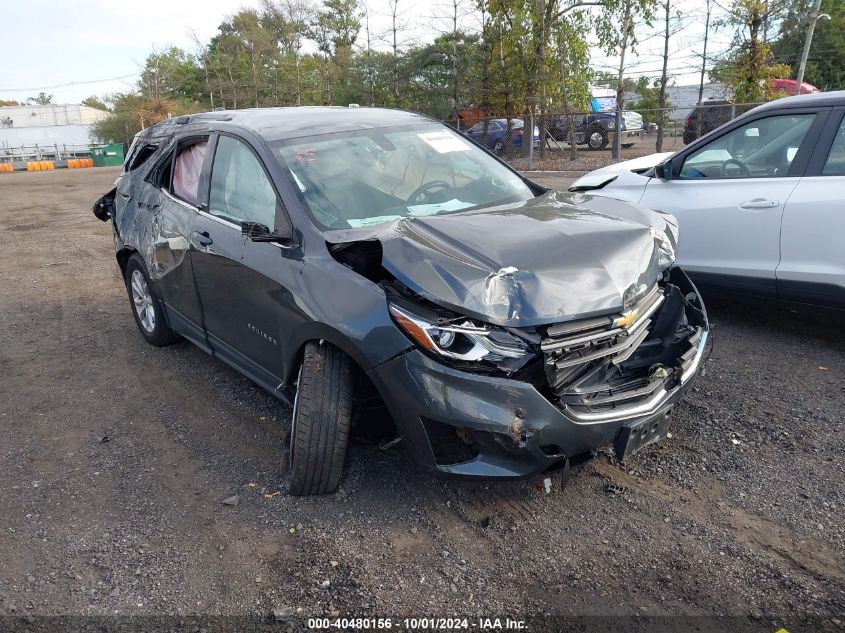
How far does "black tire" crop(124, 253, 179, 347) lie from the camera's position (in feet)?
17.1

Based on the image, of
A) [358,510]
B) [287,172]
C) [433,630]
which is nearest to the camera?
[433,630]

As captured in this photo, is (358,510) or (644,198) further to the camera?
(644,198)

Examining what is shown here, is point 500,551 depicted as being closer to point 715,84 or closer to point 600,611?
point 600,611

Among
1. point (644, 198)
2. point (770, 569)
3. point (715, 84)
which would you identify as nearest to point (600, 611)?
point (770, 569)

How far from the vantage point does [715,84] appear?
22.8 m

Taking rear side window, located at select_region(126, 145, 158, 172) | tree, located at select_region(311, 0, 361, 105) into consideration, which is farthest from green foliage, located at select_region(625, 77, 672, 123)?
rear side window, located at select_region(126, 145, 158, 172)

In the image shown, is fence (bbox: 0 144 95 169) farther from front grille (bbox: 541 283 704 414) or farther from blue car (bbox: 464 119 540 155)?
front grille (bbox: 541 283 704 414)

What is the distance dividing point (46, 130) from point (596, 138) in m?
47.4

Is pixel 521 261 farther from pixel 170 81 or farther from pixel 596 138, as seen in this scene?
pixel 170 81

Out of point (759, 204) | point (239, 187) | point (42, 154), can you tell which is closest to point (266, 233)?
point (239, 187)

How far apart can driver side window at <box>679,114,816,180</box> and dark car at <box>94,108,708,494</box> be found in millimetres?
1583

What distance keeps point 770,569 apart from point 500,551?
109 centimetres

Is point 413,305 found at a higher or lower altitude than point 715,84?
lower

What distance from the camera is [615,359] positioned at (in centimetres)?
299
